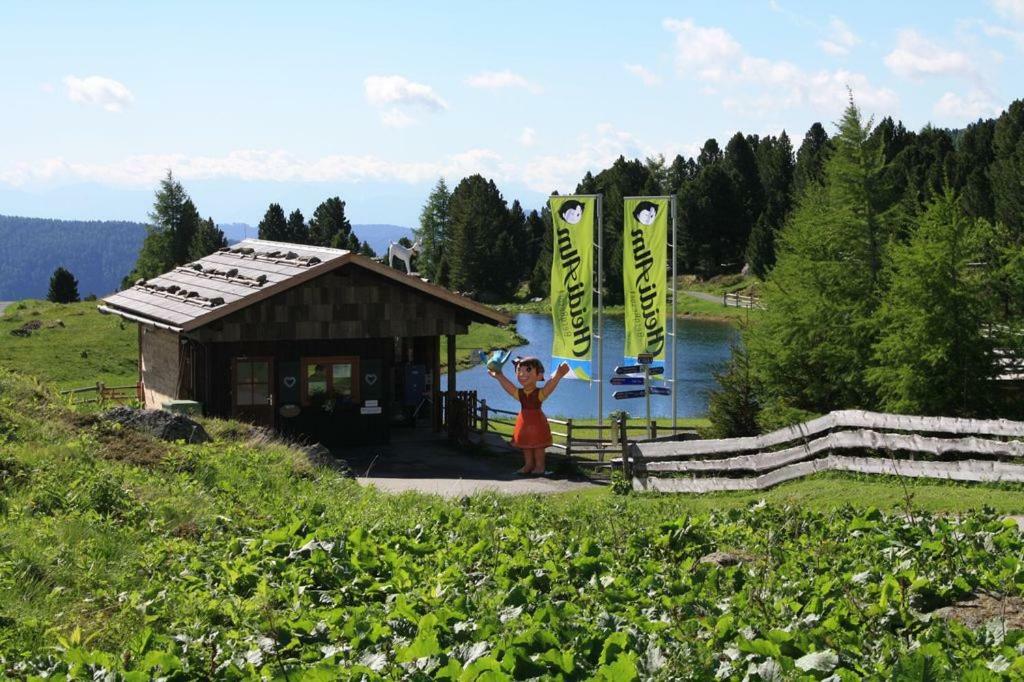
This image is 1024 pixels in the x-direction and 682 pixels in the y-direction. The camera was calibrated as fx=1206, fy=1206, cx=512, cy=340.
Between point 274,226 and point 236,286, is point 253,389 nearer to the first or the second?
point 236,286

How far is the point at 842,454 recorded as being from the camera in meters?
17.9

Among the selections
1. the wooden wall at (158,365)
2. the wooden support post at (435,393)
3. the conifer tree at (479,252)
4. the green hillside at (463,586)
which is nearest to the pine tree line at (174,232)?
the conifer tree at (479,252)

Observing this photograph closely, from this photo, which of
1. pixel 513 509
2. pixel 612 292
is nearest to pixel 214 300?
pixel 513 509

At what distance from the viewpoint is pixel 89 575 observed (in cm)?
929

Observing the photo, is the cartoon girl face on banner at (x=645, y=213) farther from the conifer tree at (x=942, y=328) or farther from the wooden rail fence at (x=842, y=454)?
the wooden rail fence at (x=842, y=454)

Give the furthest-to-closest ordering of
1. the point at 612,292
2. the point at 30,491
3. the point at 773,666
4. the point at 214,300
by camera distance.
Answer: the point at 612,292
the point at 214,300
the point at 30,491
the point at 773,666

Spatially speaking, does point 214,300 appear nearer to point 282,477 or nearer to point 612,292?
point 282,477

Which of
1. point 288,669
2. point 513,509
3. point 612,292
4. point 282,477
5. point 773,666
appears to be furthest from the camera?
point 612,292

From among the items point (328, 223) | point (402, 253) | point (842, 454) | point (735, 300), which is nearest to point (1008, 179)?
point (735, 300)

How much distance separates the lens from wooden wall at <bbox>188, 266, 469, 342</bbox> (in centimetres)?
2589

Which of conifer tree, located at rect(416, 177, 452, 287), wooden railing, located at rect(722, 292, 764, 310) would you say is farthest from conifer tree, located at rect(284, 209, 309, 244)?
wooden railing, located at rect(722, 292, 764, 310)

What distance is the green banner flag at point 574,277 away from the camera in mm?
29969

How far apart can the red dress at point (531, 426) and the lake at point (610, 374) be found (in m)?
12.1

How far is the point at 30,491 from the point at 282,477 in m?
4.30
